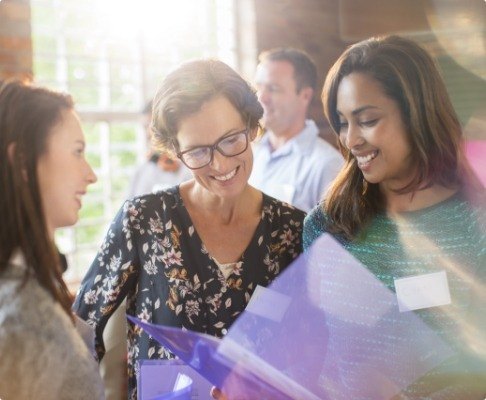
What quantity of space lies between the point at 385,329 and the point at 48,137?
67cm

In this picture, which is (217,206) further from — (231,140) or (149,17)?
(149,17)

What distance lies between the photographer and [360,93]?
1.05m

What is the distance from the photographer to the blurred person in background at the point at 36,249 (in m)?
0.78

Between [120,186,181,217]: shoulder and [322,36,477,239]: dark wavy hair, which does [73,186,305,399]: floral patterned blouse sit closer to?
[120,186,181,217]: shoulder

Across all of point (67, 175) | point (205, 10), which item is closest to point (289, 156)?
point (67, 175)

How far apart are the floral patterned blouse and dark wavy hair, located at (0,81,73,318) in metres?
0.33

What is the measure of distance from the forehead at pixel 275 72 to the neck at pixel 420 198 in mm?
1252

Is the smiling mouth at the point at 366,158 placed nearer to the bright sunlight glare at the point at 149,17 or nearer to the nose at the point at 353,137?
the nose at the point at 353,137

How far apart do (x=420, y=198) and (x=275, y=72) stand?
130 cm

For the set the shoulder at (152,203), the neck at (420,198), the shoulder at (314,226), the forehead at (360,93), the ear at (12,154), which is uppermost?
the forehead at (360,93)

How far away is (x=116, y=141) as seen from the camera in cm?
348

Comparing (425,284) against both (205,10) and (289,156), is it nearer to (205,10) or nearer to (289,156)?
(289,156)

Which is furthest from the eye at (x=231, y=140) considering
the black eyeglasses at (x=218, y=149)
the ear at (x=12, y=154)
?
the ear at (x=12, y=154)

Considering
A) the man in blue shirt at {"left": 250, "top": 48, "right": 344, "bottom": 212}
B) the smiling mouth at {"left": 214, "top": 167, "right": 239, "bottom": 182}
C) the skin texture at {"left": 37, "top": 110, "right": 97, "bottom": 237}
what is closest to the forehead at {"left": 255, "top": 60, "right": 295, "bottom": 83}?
the man in blue shirt at {"left": 250, "top": 48, "right": 344, "bottom": 212}
